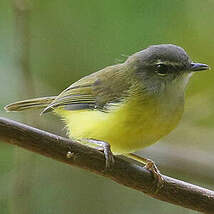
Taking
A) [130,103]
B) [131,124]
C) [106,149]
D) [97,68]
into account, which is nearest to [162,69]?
[130,103]

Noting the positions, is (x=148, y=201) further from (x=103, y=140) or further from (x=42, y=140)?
(x=42, y=140)

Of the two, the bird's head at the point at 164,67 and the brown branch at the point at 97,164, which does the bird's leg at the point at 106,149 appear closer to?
the brown branch at the point at 97,164

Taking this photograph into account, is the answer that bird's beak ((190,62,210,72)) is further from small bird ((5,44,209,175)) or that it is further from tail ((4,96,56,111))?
tail ((4,96,56,111))

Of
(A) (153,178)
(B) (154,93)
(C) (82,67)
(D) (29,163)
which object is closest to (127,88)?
(B) (154,93)

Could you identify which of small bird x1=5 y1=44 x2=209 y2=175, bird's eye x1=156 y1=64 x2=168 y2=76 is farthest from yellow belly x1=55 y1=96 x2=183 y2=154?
bird's eye x1=156 y1=64 x2=168 y2=76

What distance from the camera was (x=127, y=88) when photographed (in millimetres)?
3254

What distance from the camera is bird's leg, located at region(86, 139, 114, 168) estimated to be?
8.24 ft

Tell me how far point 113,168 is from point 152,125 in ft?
1.66

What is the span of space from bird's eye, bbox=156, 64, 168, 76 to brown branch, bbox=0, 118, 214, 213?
74 cm

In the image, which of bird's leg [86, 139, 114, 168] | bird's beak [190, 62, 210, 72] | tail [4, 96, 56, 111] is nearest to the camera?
bird's leg [86, 139, 114, 168]

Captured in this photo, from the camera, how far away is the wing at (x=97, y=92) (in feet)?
10.6

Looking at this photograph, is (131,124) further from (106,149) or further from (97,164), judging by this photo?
(97,164)

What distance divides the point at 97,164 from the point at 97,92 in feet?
3.17

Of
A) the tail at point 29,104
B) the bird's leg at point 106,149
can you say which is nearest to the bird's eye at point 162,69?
the bird's leg at point 106,149
